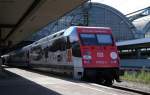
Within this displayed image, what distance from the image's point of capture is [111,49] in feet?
74.5

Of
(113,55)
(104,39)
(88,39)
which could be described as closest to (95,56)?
(113,55)

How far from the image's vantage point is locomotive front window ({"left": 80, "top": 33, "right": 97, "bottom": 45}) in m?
22.6

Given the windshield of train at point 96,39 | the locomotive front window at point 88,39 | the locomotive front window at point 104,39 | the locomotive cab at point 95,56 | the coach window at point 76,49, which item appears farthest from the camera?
the locomotive front window at point 104,39

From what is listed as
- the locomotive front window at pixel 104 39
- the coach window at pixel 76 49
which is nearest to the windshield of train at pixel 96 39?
the locomotive front window at pixel 104 39

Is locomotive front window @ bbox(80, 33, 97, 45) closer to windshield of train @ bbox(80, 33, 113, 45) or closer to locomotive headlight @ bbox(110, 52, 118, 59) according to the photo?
windshield of train @ bbox(80, 33, 113, 45)

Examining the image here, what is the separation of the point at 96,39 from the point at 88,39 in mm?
472

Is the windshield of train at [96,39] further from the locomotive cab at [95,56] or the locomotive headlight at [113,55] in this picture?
the locomotive headlight at [113,55]

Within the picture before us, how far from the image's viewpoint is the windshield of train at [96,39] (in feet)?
74.4

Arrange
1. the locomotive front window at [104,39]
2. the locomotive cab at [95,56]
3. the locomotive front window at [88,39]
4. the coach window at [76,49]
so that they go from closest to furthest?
the locomotive cab at [95,56], the coach window at [76,49], the locomotive front window at [88,39], the locomotive front window at [104,39]

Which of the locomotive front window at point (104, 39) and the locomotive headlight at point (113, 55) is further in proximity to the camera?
the locomotive front window at point (104, 39)

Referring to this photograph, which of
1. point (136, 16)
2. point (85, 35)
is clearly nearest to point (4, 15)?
point (85, 35)

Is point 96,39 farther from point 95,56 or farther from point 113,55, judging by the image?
point 113,55

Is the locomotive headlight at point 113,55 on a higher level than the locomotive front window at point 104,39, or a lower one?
lower

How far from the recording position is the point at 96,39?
23.0 metres
